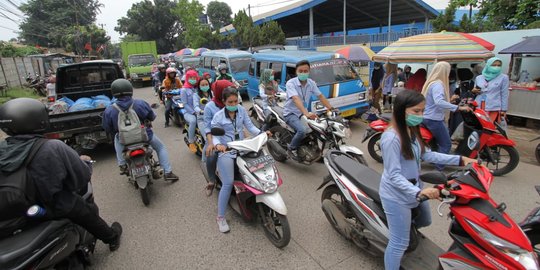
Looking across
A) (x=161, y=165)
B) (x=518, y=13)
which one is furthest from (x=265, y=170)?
(x=518, y=13)

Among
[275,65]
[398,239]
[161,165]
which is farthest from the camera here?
[275,65]

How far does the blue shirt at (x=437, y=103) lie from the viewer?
13.1 feet

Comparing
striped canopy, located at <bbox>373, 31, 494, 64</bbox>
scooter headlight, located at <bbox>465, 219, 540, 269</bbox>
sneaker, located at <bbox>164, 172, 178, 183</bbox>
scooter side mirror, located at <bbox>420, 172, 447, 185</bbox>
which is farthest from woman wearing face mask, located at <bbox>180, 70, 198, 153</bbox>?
scooter headlight, located at <bbox>465, 219, 540, 269</bbox>

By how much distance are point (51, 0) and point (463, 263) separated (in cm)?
6678

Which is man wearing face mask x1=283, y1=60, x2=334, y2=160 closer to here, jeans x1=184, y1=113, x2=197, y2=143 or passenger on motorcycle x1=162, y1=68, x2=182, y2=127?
jeans x1=184, y1=113, x2=197, y2=143

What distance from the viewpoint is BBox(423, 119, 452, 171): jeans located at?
4340 millimetres

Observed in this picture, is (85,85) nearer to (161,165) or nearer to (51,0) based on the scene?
(161,165)

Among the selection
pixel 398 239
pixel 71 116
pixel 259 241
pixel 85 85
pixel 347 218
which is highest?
pixel 85 85

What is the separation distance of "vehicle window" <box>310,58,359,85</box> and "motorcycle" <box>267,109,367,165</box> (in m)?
1.88

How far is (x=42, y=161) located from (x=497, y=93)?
21.1 feet

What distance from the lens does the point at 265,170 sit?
Answer: 3.17 meters

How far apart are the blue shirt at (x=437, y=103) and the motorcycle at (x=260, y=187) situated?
2.53 meters

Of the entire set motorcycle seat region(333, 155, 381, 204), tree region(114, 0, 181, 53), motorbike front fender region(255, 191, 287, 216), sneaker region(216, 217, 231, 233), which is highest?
tree region(114, 0, 181, 53)

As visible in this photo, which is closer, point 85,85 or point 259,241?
point 259,241
